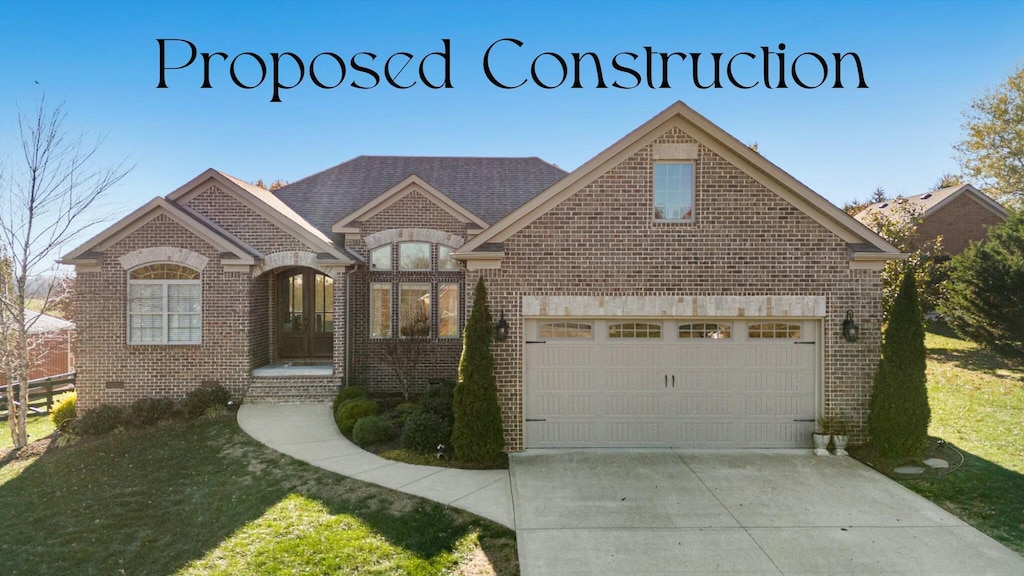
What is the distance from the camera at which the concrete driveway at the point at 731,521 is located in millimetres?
5855

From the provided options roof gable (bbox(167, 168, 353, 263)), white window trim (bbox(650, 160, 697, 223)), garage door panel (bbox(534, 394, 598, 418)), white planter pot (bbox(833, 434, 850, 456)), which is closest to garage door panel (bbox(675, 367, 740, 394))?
garage door panel (bbox(534, 394, 598, 418))

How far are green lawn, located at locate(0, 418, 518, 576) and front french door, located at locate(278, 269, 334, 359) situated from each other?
5.75 metres

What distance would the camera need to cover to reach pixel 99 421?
460 inches

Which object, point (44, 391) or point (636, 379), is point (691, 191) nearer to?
point (636, 379)

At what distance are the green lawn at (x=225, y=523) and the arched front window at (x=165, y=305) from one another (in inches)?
138

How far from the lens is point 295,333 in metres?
15.7

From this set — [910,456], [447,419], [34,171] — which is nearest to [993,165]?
[910,456]

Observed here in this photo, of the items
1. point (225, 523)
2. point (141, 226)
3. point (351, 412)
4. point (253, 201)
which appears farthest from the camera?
point (253, 201)

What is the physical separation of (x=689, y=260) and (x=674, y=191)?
129cm

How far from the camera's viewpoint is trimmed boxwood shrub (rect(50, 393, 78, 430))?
12.4m

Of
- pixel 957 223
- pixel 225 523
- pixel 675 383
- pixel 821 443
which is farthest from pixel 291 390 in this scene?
pixel 957 223

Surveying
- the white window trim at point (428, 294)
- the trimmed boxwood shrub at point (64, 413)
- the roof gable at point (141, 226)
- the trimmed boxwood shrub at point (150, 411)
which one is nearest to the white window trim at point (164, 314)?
the roof gable at point (141, 226)

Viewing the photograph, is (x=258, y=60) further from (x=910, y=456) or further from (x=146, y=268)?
(x=910, y=456)

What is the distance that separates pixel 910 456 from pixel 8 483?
15.8 m
